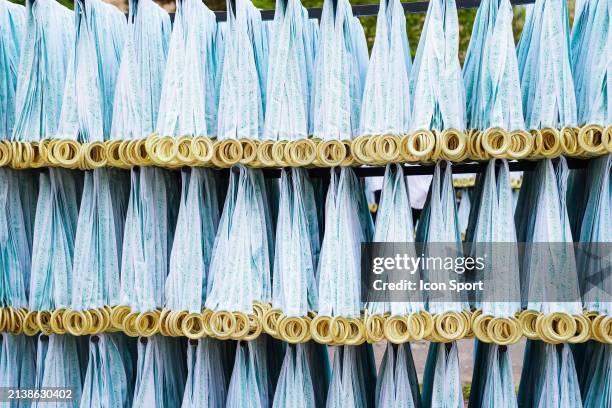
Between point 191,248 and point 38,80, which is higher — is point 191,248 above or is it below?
below

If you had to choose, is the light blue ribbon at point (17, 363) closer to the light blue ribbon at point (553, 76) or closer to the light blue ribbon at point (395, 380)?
the light blue ribbon at point (395, 380)

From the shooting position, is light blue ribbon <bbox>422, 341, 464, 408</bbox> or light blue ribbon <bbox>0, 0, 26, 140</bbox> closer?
light blue ribbon <bbox>422, 341, 464, 408</bbox>

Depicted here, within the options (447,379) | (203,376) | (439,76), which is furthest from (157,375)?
(439,76)

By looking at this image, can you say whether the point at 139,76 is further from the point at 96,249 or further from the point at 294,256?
the point at 294,256

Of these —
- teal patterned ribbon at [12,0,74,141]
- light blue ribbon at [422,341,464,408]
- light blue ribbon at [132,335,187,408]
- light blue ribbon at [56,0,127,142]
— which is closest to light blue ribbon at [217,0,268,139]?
light blue ribbon at [56,0,127,142]

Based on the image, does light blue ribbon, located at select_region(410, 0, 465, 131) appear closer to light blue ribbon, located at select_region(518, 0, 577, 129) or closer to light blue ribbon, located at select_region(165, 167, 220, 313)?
light blue ribbon, located at select_region(518, 0, 577, 129)

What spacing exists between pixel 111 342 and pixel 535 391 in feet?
4.90

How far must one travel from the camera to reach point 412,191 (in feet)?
16.4

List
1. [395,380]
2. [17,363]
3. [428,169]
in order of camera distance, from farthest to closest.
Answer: [17,363] < [428,169] < [395,380]

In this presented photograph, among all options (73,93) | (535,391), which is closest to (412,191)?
(535,391)

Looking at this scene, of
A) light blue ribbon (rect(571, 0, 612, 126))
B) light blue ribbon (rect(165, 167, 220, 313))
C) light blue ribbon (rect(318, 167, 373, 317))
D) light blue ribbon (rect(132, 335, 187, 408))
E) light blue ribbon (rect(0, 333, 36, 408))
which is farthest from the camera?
light blue ribbon (rect(0, 333, 36, 408))

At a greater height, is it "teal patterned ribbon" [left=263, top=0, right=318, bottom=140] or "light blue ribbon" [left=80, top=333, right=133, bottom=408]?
"teal patterned ribbon" [left=263, top=0, right=318, bottom=140]

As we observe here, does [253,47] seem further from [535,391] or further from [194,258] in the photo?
[535,391]

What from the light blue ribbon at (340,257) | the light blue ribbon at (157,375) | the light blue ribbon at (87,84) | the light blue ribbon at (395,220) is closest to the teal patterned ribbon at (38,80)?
the light blue ribbon at (87,84)
